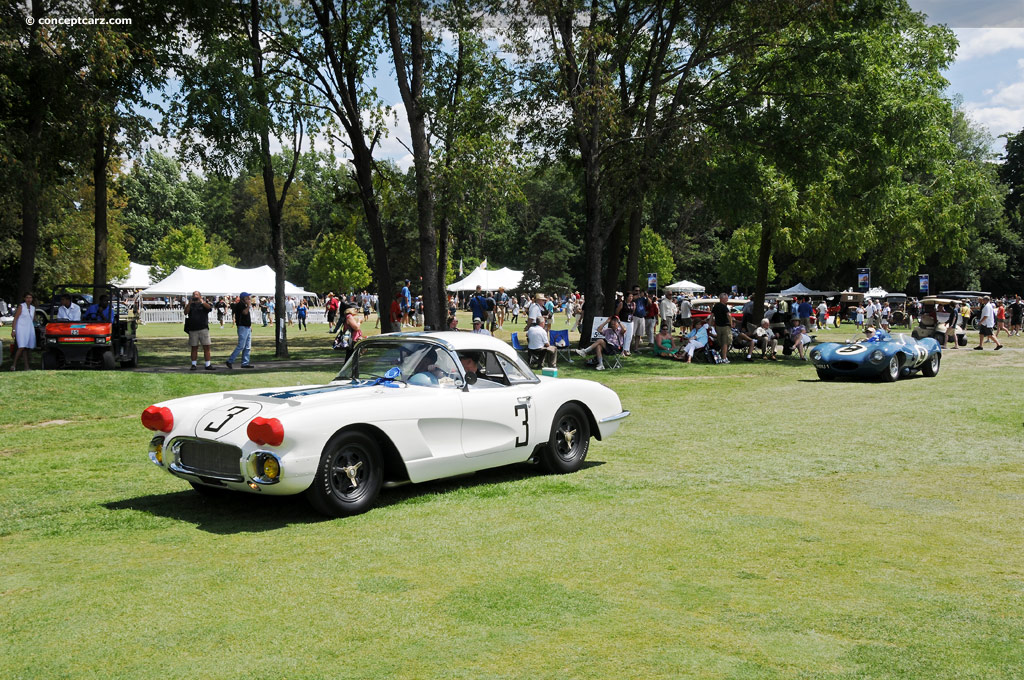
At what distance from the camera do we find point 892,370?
65.0 ft

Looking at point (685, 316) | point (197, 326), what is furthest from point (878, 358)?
point (685, 316)

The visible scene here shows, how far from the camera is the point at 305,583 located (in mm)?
5754

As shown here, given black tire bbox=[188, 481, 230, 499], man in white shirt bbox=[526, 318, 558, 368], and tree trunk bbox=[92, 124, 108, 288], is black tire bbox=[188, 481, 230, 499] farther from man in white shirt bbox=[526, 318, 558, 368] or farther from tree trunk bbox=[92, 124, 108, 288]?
tree trunk bbox=[92, 124, 108, 288]

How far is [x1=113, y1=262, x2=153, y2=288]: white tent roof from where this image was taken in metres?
69.1

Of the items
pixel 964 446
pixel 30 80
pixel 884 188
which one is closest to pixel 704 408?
pixel 964 446

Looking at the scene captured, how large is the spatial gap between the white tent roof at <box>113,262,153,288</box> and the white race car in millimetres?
64144

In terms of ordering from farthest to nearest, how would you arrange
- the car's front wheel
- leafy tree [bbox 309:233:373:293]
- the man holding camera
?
leafy tree [bbox 309:233:373:293] → the man holding camera → the car's front wheel

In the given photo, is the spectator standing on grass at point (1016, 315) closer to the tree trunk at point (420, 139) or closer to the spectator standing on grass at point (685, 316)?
the spectator standing on grass at point (685, 316)

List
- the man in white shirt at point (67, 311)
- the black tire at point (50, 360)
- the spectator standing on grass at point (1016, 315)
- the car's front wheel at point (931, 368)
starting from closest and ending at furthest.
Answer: the car's front wheel at point (931, 368) → the black tire at point (50, 360) → the man in white shirt at point (67, 311) → the spectator standing on grass at point (1016, 315)

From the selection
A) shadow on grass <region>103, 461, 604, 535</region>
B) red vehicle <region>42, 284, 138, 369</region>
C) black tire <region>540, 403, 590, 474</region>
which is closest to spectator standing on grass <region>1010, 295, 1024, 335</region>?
red vehicle <region>42, 284, 138, 369</region>

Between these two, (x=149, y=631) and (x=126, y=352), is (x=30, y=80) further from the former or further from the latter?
(x=149, y=631)

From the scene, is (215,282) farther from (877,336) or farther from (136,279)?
(877,336)

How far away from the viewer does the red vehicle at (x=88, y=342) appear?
2175 cm

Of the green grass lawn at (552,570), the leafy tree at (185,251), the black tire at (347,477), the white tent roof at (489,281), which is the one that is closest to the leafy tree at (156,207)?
the leafy tree at (185,251)
